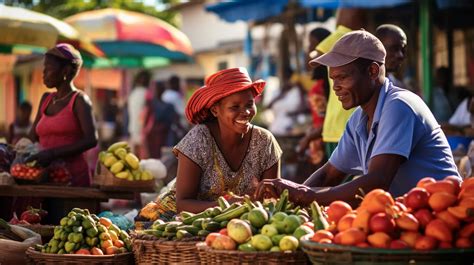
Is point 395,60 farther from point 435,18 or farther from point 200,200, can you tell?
point 435,18

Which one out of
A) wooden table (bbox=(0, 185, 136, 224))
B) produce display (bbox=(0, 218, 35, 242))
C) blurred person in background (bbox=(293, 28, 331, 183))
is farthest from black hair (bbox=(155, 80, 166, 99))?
produce display (bbox=(0, 218, 35, 242))

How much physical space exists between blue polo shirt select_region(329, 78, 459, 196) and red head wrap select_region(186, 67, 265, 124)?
74 cm

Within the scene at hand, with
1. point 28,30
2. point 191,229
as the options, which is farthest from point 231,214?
point 28,30

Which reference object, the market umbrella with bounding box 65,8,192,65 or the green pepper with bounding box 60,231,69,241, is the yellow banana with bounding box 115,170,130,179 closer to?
the green pepper with bounding box 60,231,69,241

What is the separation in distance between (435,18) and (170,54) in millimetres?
4605

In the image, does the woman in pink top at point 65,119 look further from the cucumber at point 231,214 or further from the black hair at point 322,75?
the cucumber at point 231,214

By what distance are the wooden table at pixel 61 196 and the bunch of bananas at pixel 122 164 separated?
0.15m

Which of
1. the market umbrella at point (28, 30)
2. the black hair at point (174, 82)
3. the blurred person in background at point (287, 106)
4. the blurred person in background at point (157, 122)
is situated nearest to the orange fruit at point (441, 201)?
the market umbrella at point (28, 30)

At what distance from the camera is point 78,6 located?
2586 cm

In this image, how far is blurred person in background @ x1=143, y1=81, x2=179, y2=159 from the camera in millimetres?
16719

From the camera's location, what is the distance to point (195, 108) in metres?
6.02

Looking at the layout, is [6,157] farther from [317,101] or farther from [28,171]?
[317,101]

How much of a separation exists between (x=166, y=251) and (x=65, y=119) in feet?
10.7

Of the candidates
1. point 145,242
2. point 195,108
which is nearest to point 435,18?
point 195,108
